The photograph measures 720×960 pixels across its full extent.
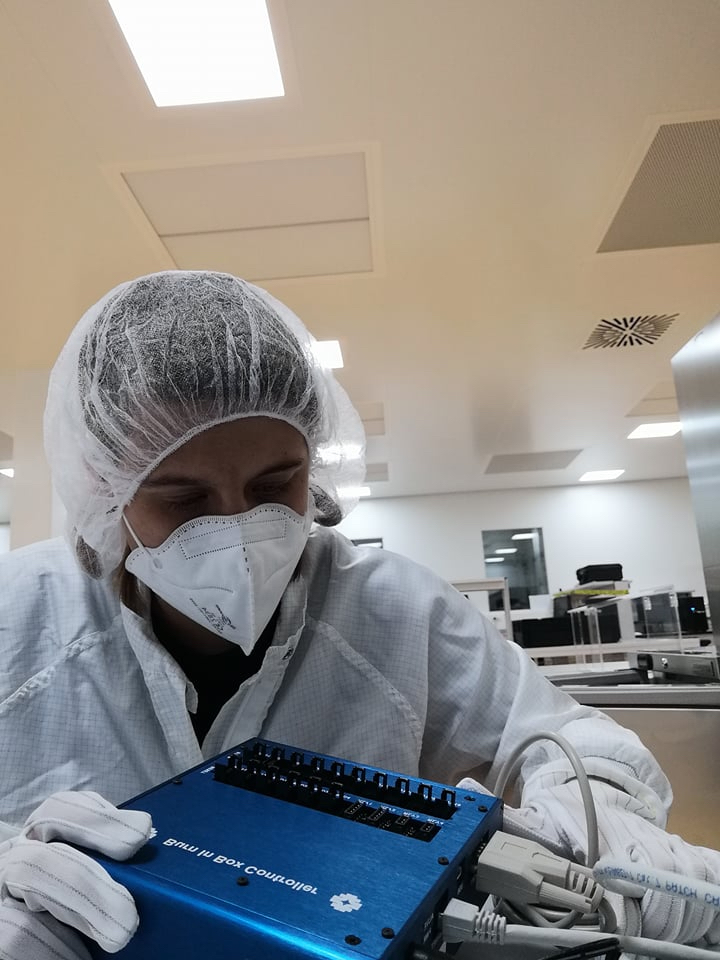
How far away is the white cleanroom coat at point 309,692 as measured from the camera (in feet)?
2.52

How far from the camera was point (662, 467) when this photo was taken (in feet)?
22.7

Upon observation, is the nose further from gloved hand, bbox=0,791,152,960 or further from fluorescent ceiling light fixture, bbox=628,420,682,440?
fluorescent ceiling light fixture, bbox=628,420,682,440

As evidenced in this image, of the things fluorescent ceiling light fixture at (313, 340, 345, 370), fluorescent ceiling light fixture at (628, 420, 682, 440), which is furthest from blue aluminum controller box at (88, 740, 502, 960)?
fluorescent ceiling light fixture at (628, 420, 682, 440)

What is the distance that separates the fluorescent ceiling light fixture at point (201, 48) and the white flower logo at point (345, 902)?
1802 millimetres

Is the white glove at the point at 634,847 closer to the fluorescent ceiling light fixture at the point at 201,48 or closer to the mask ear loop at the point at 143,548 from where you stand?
the mask ear loop at the point at 143,548

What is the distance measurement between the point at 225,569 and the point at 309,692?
0.73ft

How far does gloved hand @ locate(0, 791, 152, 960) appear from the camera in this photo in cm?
38

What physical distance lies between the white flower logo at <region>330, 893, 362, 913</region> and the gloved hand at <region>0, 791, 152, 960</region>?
122 mm

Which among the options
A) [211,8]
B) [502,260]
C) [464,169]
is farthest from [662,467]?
[211,8]

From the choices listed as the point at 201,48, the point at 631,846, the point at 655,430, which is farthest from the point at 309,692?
the point at 655,430

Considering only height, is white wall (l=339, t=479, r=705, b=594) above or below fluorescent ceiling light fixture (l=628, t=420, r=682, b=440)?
below

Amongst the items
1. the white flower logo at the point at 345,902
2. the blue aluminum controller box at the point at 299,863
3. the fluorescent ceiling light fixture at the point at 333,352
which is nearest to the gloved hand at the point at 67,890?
the blue aluminum controller box at the point at 299,863

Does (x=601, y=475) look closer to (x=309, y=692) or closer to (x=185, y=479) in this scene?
(x=309, y=692)

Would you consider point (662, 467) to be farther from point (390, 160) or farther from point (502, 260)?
point (390, 160)
